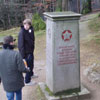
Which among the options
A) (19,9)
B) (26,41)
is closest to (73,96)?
(26,41)

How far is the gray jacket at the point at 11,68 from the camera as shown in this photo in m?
3.81

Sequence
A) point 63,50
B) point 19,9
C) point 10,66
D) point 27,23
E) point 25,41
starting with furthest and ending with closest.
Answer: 1. point 19,9
2. point 25,41
3. point 27,23
4. point 63,50
5. point 10,66

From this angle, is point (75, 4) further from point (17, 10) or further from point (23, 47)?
point (23, 47)

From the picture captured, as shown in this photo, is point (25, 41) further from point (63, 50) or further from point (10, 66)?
point (10, 66)

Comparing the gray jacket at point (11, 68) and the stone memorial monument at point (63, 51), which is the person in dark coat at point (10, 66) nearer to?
the gray jacket at point (11, 68)

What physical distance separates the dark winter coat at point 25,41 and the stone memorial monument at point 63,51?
34.3 inches

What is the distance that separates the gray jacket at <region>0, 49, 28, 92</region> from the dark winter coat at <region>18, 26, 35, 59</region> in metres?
1.55

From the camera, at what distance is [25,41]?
5.50 metres

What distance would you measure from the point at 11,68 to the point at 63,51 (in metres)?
1.21

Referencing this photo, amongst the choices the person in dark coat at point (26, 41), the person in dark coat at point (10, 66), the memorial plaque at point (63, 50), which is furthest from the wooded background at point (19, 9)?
the person in dark coat at point (10, 66)

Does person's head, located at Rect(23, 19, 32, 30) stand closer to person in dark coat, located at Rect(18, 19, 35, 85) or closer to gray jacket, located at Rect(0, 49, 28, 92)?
person in dark coat, located at Rect(18, 19, 35, 85)

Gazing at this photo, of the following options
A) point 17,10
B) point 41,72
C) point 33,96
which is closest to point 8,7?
point 17,10

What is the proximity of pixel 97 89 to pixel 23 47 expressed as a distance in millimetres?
2014

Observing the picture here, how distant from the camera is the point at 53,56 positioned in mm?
4527
